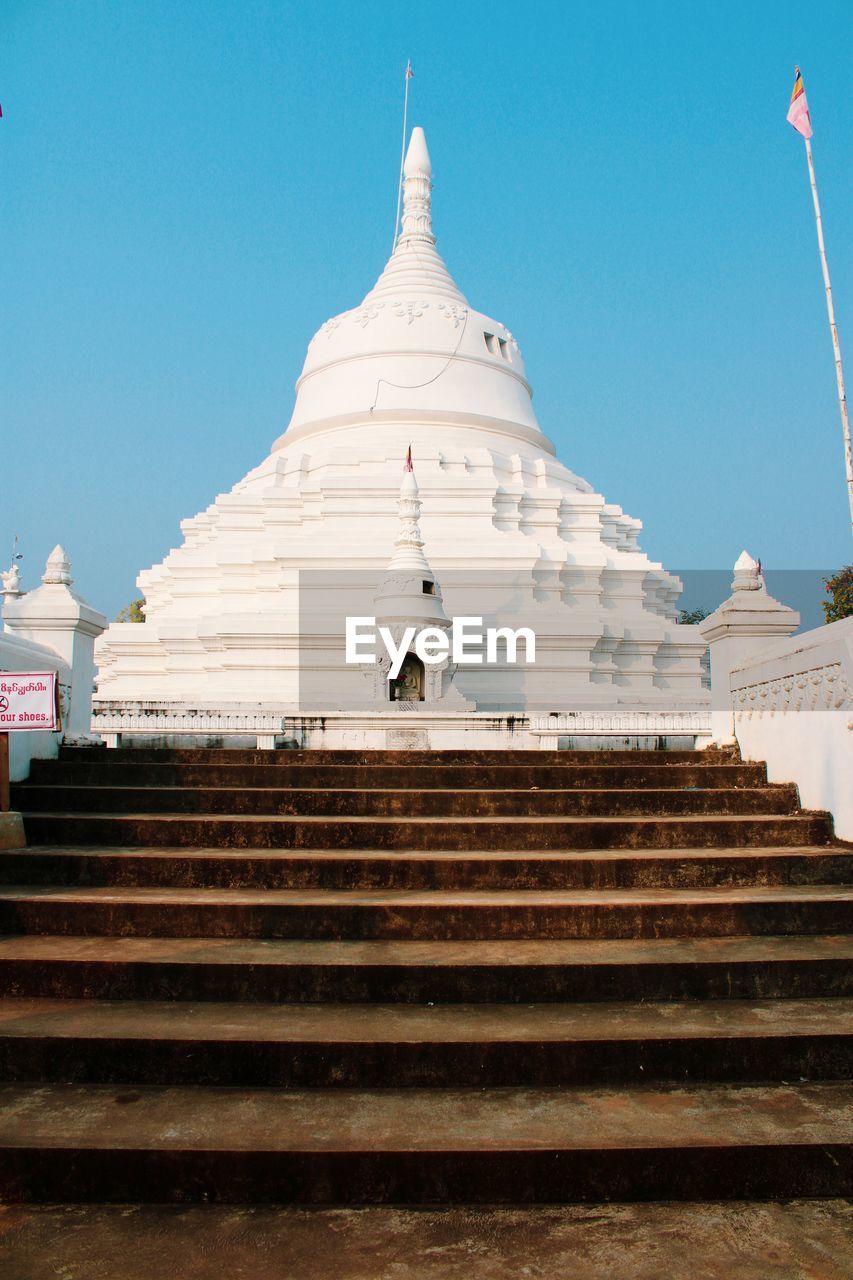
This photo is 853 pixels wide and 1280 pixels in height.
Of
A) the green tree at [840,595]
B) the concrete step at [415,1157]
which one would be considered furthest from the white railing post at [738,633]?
the green tree at [840,595]

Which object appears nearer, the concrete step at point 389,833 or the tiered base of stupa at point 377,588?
the concrete step at point 389,833

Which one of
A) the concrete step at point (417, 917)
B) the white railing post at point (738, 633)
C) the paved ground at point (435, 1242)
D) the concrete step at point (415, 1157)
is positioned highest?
the white railing post at point (738, 633)

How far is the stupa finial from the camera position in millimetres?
29141

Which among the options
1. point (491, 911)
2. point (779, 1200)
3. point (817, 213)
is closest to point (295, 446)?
point (817, 213)

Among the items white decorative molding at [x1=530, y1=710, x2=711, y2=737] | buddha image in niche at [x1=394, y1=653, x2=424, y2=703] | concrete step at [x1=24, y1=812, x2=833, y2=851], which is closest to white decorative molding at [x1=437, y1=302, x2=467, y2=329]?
buddha image in niche at [x1=394, y1=653, x2=424, y2=703]

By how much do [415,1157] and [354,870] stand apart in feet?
7.38

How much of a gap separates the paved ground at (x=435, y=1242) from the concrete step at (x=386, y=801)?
132 inches

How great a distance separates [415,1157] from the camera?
297 cm

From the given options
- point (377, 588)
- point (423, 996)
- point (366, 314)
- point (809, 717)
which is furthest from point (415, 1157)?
point (366, 314)

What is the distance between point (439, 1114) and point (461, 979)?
833 millimetres

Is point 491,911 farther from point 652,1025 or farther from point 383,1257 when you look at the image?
point 383,1257

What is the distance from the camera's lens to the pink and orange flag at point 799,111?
9994 millimetres

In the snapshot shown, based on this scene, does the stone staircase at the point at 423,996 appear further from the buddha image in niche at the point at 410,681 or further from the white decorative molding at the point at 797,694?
the buddha image in niche at the point at 410,681

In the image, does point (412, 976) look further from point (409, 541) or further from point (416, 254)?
point (416, 254)
